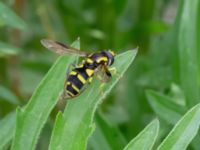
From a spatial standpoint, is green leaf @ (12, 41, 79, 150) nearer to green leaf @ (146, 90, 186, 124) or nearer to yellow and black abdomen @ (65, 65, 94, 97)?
yellow and black abdomen @ (65, 65, 94, 97)

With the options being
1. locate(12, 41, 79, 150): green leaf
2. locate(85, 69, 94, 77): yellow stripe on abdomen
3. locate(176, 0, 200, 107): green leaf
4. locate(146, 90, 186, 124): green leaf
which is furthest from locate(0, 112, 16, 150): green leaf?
locate(176, 0, 200, 107): green leaf

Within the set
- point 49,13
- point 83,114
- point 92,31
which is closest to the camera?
point 83,114

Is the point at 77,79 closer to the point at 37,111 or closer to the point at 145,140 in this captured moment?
the point at 37,111

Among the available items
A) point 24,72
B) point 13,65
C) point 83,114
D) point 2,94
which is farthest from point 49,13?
point 83,114

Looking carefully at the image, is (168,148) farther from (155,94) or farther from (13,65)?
(13,65)

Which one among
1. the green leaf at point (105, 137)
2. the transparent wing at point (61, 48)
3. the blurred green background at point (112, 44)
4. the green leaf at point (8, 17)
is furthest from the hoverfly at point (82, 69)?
the blurred green background at point (112, 44)

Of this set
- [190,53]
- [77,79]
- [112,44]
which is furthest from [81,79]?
[112,44]
